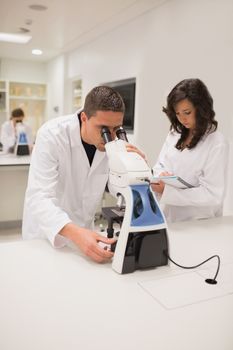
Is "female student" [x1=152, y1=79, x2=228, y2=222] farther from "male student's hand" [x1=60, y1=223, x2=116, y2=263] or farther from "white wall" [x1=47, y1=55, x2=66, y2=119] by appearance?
"white wall" [x1=47, y1=55, x2=66, y2=119]

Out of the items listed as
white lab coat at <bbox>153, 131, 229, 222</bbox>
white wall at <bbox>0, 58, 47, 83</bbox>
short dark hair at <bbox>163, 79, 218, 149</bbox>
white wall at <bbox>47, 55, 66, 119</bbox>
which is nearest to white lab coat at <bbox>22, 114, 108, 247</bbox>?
white lab coat at <bbox>153, 131, 229, 222</bbox>

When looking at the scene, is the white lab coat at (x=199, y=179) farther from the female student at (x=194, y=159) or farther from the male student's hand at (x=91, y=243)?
the male student's hand at (x=91, y=243)

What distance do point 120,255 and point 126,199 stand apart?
18 cm

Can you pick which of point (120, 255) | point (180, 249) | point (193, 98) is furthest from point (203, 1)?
point (120, 255)

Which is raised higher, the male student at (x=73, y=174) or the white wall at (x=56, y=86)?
the white wall at (x=56, y=86)

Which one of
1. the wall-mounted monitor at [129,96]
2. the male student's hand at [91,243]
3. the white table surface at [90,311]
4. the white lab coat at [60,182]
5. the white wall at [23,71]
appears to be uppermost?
the white wall at [23,71]

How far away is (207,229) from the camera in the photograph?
1539 millimetres

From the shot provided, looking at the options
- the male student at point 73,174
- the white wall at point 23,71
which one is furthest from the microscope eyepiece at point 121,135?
the white wall at point 23,71

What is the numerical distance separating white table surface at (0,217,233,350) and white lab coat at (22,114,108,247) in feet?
0.49

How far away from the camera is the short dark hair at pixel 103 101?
1.25m

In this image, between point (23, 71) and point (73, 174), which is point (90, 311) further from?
point (23, 71)

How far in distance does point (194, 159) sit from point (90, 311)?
3.47 ft

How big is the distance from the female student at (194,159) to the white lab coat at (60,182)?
1.17ft

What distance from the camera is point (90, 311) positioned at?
0.83 metres
